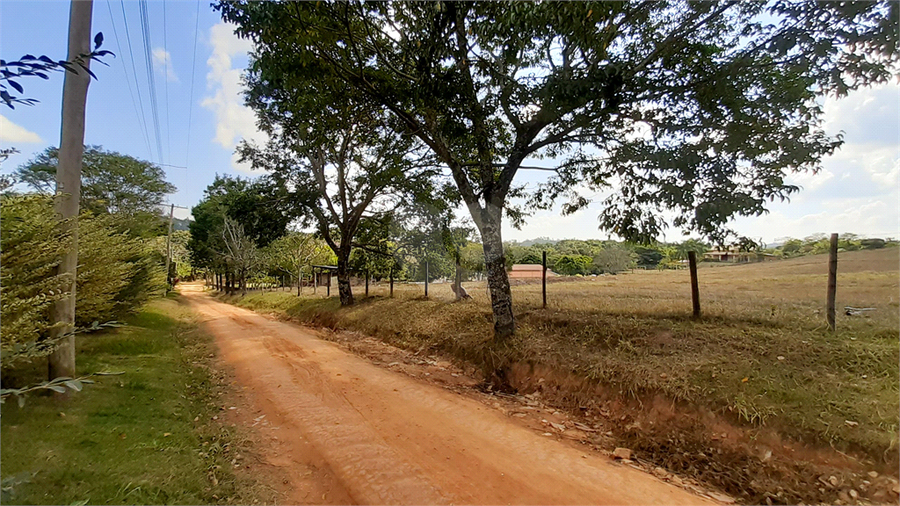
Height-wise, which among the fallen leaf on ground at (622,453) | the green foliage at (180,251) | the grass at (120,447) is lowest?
the fallen leaf on ground at (622,453)

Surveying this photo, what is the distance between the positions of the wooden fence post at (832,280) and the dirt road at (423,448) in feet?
11.7

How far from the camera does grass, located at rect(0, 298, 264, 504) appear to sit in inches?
98.5

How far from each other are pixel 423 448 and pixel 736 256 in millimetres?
6244

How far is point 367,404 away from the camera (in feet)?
16.3

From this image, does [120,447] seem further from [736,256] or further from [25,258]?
[736,256]

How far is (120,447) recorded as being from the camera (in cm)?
313

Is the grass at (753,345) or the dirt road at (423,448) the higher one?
the grass at (753,345)

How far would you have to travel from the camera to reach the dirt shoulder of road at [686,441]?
300 centimetres

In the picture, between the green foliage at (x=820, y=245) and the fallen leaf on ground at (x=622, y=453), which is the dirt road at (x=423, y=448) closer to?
the fallen leaf on ground at (x=622, y=453)

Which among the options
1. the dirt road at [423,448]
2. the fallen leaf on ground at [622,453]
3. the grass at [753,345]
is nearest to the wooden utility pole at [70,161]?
the dirt road at [423,448]

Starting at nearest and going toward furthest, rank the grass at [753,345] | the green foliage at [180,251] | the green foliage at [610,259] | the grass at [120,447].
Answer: the grass at [120,447] < the grass at [753,345] < the green foliage at [610,259] < the green foliage at [180,251]

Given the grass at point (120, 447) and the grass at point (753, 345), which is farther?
the grass at point (753, 345)

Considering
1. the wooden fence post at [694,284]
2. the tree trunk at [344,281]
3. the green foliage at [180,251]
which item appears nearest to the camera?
the wooden fence post at [694,284]

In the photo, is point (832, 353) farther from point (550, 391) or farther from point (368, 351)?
point (368, 351)
